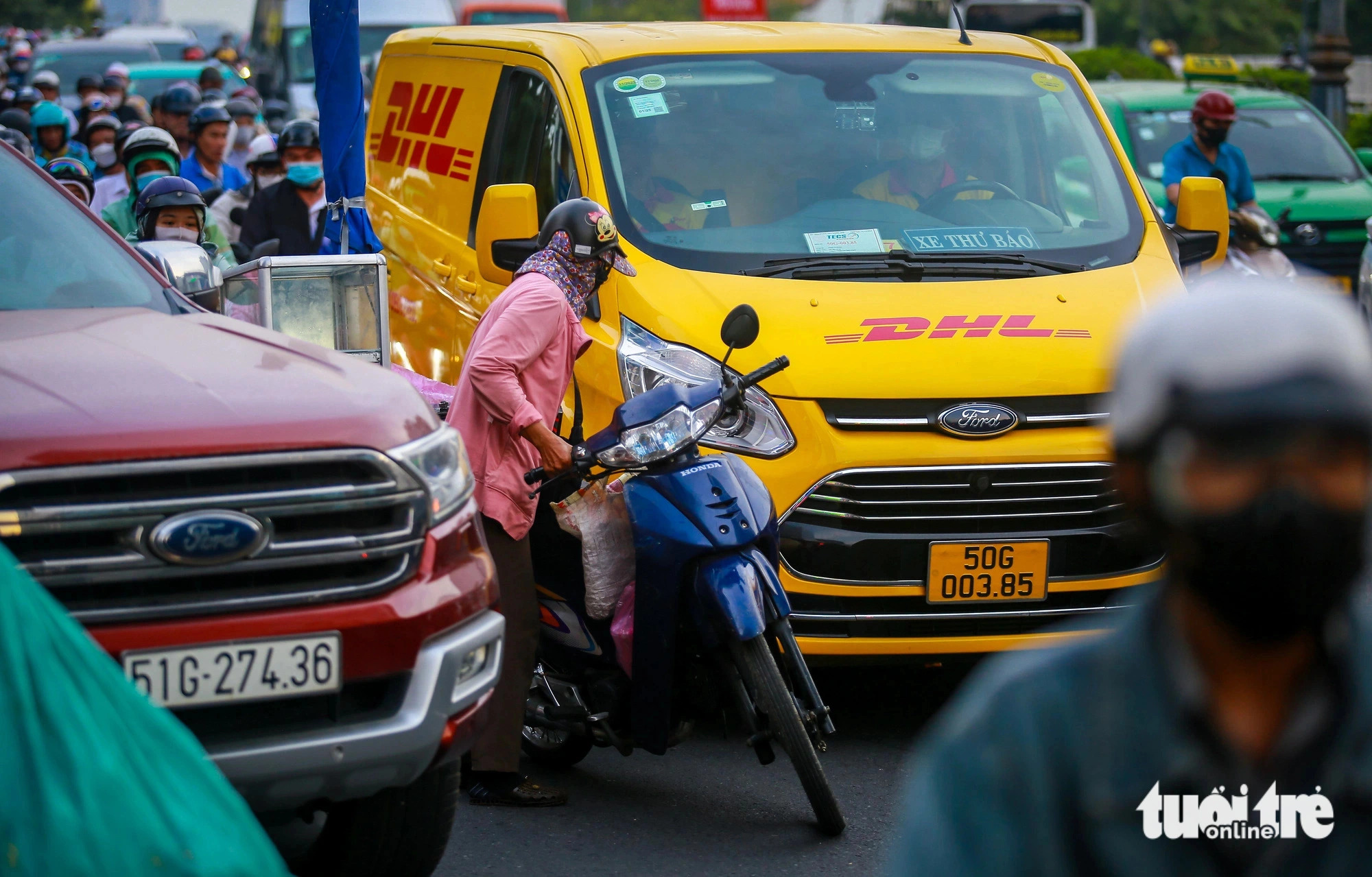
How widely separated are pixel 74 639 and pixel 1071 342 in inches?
136

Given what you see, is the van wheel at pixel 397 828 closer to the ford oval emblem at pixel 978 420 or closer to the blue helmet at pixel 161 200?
the ford oval emblem at pixel 978 420

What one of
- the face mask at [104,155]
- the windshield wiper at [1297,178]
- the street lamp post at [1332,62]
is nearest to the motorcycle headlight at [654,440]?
the face mask at [104,155]

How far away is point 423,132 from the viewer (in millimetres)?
8227

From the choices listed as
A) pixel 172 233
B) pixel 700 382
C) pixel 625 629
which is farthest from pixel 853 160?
pixel 172 233

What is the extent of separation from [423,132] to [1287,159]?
8628 mm


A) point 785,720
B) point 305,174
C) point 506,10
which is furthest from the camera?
point 506,10

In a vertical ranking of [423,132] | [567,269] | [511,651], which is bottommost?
[511,651]

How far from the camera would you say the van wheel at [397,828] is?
3.87 m

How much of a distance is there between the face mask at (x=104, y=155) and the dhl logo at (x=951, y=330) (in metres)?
8.91

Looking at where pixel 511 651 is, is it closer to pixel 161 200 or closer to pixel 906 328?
pixel 906 328

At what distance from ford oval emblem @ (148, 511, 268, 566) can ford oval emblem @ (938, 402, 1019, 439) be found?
8.02 ft

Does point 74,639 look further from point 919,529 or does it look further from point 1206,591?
point 919,529

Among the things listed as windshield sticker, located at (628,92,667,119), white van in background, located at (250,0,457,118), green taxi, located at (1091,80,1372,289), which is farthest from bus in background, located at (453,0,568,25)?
windshield sticker, located at (628,92,667,119)

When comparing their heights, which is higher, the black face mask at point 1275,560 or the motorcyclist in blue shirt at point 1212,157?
the black face mask at point 1275,560
